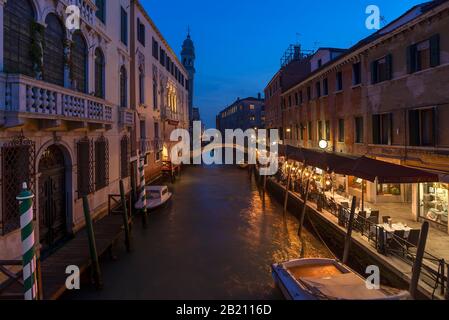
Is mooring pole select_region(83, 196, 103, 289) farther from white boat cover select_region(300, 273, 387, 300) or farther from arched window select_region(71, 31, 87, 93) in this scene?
white boat cover select_region(300, 273, 387, 300)

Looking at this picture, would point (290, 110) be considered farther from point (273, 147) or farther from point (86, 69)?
point (86, 69)

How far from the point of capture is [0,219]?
7.65 metres

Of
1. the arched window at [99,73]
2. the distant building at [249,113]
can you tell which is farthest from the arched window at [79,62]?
the distant building at [249,113]

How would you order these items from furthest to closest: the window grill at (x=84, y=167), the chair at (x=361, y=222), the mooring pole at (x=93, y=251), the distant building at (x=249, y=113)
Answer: the distant building at (x=249, y=113) → the window grill at (x=84, y=167) → the chair at (x=361, y=222) → the mooring pole at (x=93, y=251)

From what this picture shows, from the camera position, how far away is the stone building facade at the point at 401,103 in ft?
35.8

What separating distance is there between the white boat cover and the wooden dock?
214 inches

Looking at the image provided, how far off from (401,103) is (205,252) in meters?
9.24

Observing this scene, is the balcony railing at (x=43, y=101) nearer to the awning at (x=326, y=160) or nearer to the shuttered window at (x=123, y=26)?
the shuttered window at (x=123, y=26)

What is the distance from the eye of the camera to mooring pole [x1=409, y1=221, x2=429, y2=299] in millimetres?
7133

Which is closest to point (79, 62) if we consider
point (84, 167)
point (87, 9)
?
point (87, 9)

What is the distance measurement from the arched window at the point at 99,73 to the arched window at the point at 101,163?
74.1 inches

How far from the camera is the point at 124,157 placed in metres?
17.7
